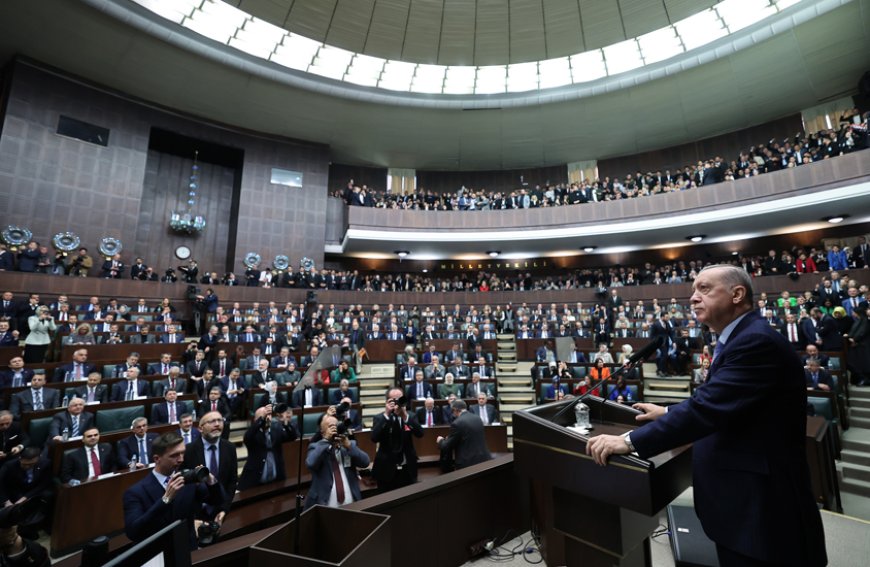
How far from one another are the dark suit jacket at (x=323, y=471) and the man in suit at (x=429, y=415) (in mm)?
2598

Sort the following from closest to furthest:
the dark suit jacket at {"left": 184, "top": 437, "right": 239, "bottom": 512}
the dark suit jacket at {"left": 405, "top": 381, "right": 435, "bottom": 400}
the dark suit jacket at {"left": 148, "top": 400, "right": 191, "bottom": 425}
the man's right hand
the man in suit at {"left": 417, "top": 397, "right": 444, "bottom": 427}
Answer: the man's right hand → the dark suit jacket at {"left": 184, "top": 437, "right": 239, "bottom": 512} → the dark suit jacket at {"left": 148, "top": 400, "right": 191, "bottom": 425} → the man in suit at {"left": 417, "top": 397, "right": 444, "bottom": 427} → the dark suit jacket at {"left": 405, "top": 381, "right": 435, "bottom": 400}

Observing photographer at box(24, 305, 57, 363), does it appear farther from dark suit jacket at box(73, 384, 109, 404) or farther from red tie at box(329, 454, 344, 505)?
red tie at box(329, 454, 344, 505)

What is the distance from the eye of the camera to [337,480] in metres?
3.09

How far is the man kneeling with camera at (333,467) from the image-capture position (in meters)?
3.00

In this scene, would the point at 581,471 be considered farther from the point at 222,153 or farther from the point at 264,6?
the point at 222,153

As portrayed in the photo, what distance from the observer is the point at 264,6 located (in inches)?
433

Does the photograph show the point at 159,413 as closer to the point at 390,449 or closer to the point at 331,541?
the point at 390,449

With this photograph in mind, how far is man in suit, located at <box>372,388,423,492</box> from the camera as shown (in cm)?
377

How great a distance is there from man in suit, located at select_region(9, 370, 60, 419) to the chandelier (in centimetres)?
1061

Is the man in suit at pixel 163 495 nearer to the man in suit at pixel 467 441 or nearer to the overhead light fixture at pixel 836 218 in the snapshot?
the man in suit at pixel 467 441

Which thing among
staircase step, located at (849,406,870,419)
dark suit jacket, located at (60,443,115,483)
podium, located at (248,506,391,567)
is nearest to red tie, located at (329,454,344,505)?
podium, located at (248,506,391,567)

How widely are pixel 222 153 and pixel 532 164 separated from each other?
12.3 meters

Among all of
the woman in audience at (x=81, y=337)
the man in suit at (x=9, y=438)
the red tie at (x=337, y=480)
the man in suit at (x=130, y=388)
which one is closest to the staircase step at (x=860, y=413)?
the red tie at (x=337, y=480)

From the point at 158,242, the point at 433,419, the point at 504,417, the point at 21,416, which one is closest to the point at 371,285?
the point at 158,242
